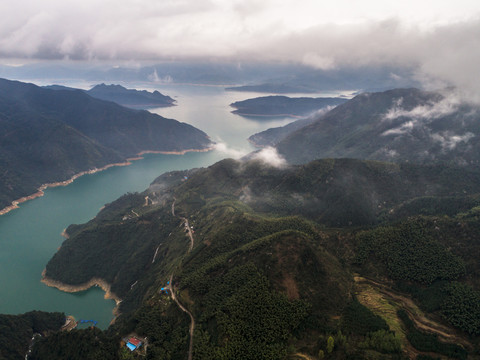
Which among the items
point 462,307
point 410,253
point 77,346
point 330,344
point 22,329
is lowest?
point 22,329

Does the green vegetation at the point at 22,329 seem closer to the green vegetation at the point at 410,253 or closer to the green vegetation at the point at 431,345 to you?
the green vegetation at the point at 431,345

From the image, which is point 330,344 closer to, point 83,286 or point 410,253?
point 410,253

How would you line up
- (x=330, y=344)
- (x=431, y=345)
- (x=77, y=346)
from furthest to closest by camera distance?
(x=77, y=346)
(x=431, y=345)
(x=330, y=344)

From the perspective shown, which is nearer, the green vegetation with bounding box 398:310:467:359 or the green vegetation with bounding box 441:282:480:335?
the green vegetation with bounding box 398:310:467:359

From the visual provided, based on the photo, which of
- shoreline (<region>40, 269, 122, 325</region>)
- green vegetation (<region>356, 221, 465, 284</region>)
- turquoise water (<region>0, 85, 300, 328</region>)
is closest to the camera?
green vegetation (<region>356, 221, 465, 284</region>)

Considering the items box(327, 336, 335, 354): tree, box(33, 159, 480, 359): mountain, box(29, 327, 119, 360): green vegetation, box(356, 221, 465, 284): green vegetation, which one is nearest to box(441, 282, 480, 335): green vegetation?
box(33, 159, 480, 359): mountain

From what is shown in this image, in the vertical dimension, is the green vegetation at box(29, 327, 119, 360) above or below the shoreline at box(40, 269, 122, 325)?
above

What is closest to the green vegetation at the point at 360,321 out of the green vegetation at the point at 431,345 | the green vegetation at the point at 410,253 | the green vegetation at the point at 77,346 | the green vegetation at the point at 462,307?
the green vegetation at the point at 431,345

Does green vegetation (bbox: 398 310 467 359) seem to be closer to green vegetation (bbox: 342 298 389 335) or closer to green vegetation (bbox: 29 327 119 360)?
green vegetation (bbox: 342 298 389 335)

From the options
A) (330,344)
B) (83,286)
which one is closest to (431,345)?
(330,344)
